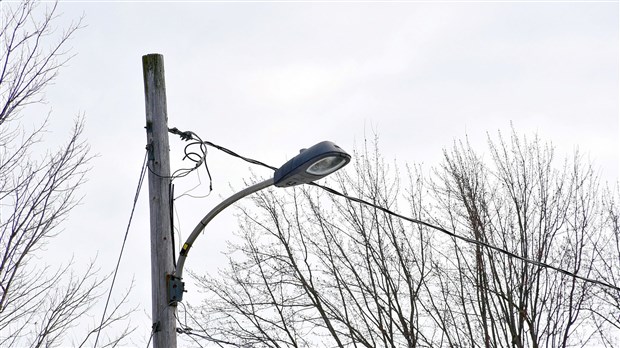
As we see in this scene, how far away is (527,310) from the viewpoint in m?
12.5

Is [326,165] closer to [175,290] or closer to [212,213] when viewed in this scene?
[212,213]

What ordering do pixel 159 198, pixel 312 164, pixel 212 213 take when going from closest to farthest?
pixel 312 164 → pixel 212 213 → pixel 159 198

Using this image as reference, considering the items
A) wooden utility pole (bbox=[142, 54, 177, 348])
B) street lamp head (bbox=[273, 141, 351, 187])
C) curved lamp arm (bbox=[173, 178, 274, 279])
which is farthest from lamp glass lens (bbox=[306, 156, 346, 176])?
wooden utility pole (bbox=[142, 54, 177, 348])

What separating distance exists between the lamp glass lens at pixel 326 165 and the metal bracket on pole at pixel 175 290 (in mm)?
1199

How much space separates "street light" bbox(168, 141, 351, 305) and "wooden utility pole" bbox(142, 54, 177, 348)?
3.3 inches

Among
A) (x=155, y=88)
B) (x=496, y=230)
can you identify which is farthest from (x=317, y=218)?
(x=155, y=88)

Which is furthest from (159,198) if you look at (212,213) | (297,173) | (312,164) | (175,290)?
(312,164)

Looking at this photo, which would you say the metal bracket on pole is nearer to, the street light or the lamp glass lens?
the street light


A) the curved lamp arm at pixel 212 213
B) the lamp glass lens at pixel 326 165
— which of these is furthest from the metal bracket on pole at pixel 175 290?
the lamp glass lens at pixel 326 165

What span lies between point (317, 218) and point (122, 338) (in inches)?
202

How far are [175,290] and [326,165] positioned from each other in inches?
52.7

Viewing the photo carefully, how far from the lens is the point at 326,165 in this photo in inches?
207

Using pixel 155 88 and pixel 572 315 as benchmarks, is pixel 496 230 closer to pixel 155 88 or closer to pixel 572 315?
pixel 572 315

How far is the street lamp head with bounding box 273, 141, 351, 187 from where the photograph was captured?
5.12 meters
